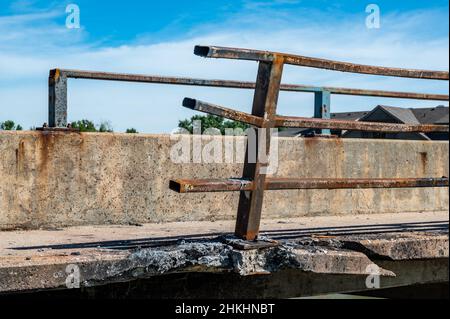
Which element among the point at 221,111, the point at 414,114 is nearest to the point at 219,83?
the point at 221,111

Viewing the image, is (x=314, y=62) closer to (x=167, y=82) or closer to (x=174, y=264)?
(x=174, y=264)

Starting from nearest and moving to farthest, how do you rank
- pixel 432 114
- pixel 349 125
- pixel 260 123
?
pixel 260 123 → pixel 349 125 → pixel 432 114

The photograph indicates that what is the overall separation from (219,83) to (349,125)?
1527 millimetres

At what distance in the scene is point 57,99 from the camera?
172 inches

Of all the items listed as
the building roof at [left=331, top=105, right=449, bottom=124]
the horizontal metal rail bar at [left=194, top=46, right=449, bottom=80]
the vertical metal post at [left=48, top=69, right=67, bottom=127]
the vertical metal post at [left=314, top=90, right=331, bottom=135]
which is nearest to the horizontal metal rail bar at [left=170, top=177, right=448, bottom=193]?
the horizontal metal rail bar at [left=194, top=46, right=449, bottom=80]

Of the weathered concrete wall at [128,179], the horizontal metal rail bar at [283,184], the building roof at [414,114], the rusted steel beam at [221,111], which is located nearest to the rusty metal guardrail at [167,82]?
the weathered concrete wall at [128,179]

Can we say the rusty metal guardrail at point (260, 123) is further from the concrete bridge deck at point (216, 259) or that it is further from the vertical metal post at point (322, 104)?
the vertical metal post at point (322, 104)

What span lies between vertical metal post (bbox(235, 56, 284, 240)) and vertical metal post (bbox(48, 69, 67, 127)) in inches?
62.5

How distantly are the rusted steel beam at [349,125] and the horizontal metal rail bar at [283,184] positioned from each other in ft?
0.97

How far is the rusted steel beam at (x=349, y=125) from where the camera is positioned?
3475 mm

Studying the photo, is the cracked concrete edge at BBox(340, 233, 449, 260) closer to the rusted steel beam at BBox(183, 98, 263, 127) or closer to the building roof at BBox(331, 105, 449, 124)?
the rusted steel beam at BBox(183, 98, 263, 127)
